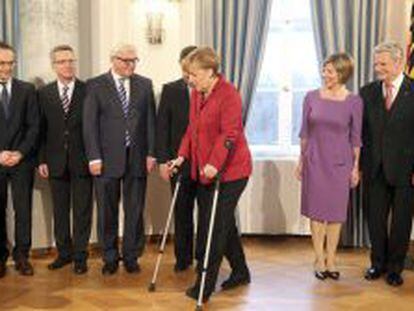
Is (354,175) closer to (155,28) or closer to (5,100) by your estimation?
(155,28)

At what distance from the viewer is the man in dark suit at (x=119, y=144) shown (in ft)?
14.8

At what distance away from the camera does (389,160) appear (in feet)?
14.5

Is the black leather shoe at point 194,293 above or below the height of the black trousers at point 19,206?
below

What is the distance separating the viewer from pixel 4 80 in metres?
4.54

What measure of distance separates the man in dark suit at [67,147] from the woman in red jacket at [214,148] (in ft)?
3.18

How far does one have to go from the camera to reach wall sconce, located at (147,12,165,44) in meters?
5.46

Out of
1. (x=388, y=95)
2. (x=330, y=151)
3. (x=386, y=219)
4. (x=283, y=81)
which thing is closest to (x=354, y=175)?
(x=330, y=151)

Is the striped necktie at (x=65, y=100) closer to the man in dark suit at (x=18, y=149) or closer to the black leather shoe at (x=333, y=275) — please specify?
the man in dark suit at (x=18, y=149)

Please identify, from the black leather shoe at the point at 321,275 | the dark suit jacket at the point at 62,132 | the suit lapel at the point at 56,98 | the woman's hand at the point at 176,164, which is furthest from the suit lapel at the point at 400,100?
the suit lapel at the point at 56,98

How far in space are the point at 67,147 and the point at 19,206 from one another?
523mm

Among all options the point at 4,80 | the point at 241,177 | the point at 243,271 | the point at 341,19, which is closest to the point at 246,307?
the point at 243,271

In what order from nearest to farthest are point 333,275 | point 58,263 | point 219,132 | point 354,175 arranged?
point 219,132 → point 354,175 → point 333,275 → point 58,263

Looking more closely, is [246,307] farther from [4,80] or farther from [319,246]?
[4,80]

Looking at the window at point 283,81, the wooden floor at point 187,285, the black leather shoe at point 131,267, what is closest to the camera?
the wooden floor at point 187,285
